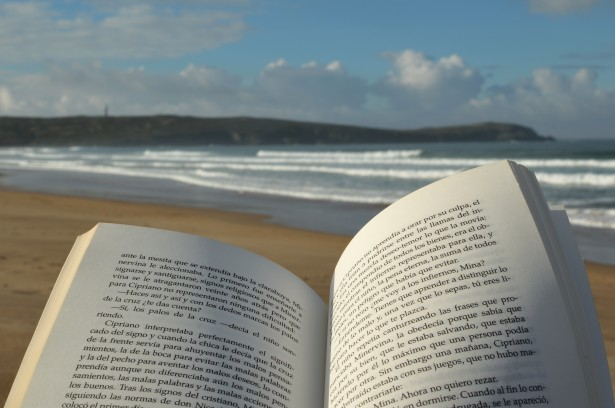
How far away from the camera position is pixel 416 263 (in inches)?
54.1

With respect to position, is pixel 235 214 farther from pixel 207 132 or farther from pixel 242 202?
pixel 207 132

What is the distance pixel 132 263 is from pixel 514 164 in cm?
77

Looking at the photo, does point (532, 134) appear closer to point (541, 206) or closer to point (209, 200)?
point (209, 200)

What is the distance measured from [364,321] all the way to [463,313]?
0.70ft

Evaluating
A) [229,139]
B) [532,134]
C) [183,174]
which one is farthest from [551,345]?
[532,134]

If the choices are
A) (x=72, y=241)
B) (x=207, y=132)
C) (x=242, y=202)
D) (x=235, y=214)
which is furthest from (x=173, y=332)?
(x=207, y=132)

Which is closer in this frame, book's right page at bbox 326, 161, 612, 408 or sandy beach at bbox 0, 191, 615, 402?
book's right page at bbox 326, 161, 612, 408

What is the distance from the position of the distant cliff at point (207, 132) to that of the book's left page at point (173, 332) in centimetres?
8341

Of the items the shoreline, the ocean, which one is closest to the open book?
the shoreline

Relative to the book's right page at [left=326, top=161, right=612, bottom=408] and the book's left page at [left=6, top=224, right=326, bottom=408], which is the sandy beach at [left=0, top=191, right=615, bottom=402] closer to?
the book's left page at [left=6, top=224, right=326, bottom=408]

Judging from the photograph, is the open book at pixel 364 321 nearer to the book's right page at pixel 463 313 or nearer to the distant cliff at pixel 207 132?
the book's right page at pixel 463 313

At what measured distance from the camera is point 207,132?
319ft

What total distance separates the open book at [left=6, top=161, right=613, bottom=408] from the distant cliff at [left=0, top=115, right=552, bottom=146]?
83.5 m

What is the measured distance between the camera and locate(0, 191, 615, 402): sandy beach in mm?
3393
